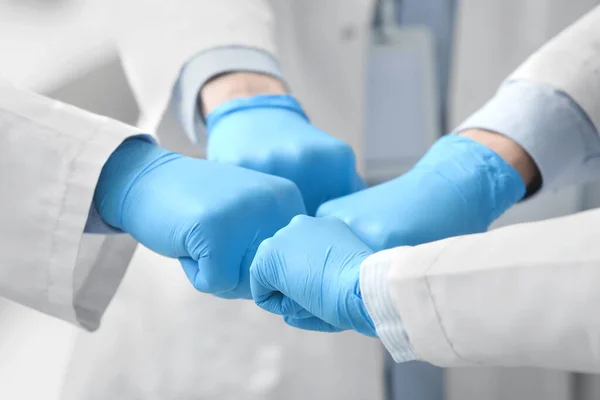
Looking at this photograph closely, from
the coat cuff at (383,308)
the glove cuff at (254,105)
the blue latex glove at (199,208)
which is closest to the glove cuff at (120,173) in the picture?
the blue latex glove at (199,208)

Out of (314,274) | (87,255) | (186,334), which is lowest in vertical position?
(186,334)

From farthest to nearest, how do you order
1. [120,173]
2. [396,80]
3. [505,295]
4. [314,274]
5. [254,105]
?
1. [396,80]
2. [254,105]
3. [120,173]
4. [314,274]
5. [505,295]

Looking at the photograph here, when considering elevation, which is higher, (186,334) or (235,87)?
(235,87)

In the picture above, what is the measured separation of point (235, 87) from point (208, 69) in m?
0.05

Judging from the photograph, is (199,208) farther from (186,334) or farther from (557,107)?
→ (557,107)

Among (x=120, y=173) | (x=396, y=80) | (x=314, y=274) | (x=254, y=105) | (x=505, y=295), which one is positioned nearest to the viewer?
(x=505, y=295)

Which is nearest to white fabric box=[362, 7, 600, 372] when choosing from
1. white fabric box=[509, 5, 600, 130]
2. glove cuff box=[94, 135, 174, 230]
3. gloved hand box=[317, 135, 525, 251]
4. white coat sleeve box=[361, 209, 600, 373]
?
white coat sleeve box=[361, 209, 600, 373]

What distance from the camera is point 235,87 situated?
31.8 inches

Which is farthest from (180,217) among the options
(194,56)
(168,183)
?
(194,56)

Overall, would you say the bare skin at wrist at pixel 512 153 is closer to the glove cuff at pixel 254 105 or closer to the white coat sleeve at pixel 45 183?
the glove cuff at pixel 254 105

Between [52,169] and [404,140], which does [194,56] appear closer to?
[52,169]

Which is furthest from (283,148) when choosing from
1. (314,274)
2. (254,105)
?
(314,274)

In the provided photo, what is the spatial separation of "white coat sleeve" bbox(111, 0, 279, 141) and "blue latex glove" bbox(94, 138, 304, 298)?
0.66 ft

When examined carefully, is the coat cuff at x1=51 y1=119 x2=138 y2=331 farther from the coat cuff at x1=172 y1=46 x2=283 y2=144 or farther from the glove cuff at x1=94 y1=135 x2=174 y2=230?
the coat cuff at x1=172 y1=46 x2=283 y2=144
